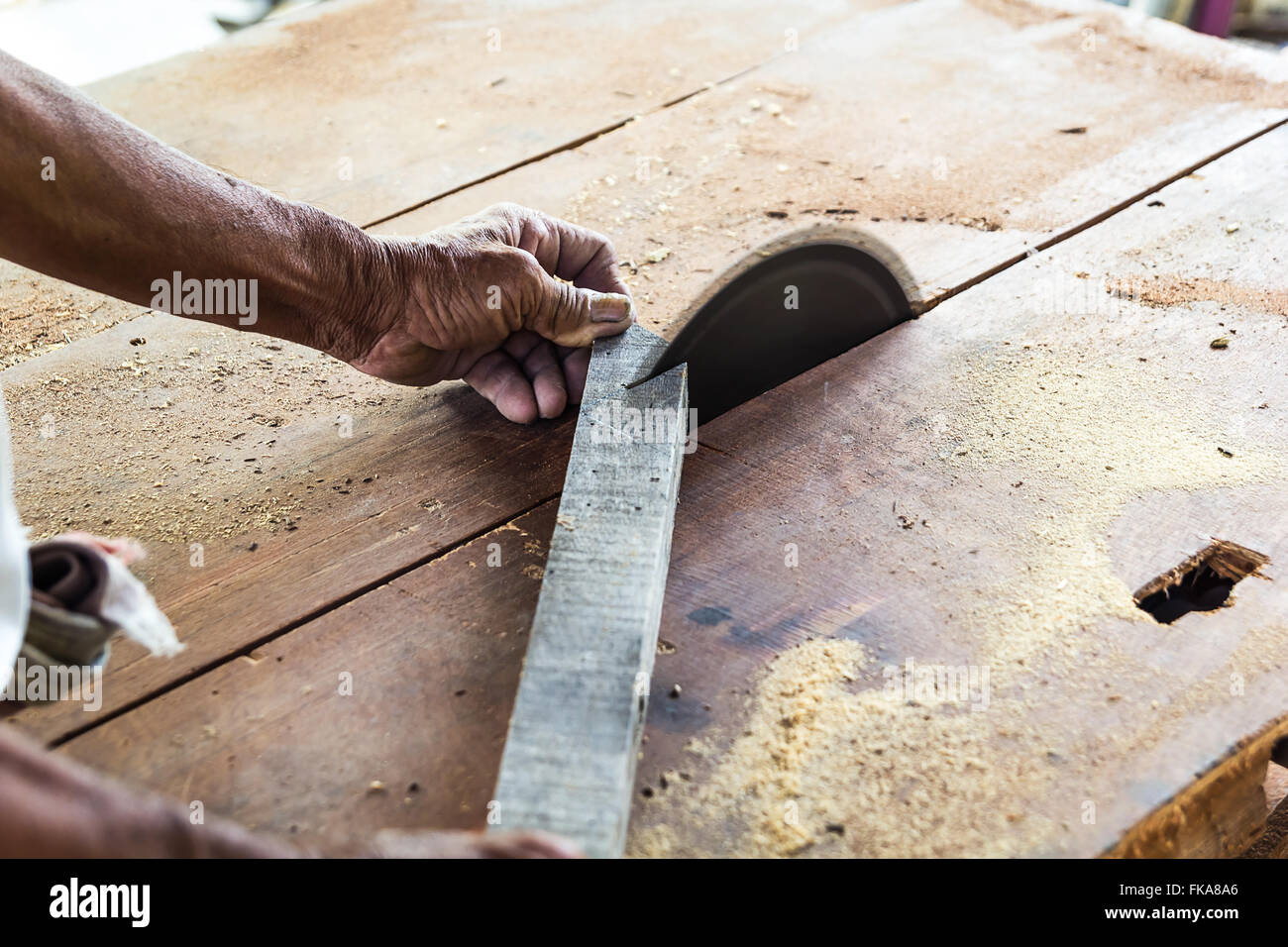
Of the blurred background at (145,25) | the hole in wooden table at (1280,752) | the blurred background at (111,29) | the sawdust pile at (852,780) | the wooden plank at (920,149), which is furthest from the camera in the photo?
the blurred background at (111,29)

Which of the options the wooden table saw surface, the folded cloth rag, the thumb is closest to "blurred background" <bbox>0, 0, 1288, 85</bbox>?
the wooden table saw surface

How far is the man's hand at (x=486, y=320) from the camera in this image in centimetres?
169

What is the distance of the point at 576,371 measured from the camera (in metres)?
1.76

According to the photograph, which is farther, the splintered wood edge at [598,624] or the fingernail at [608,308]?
the fingernail at [608,308]

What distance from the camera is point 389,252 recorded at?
1.68m

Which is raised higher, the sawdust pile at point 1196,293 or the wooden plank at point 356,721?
the sawdust pile at point 1196,293

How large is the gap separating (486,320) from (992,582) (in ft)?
2.85

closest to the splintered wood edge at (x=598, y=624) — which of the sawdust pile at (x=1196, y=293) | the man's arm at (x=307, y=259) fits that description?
the man's arm at (x=307, y=259)

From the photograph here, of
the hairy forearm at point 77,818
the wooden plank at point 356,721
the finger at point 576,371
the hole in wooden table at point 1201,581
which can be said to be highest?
the hairy forearm at point 77,818

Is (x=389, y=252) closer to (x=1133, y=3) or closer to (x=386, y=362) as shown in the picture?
(x=386, y=362)

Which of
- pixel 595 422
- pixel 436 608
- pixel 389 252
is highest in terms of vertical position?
pixel 389 252

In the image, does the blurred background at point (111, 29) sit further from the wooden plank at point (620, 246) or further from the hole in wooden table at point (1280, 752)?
the hole in wooden table at point (1280, 752)
